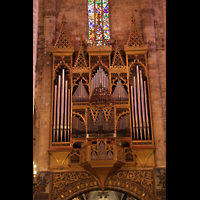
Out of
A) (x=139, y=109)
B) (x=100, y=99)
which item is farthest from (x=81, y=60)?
(x=139, y=109)

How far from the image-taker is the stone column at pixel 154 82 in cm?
1522

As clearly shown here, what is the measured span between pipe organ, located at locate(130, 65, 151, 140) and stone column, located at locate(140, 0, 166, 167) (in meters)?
0.45

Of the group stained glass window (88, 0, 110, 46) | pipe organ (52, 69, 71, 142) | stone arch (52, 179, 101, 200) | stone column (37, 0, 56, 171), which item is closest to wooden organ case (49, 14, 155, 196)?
pipe organ (52, 69, 71, 142)

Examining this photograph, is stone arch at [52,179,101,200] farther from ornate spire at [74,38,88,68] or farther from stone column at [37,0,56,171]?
ornate spire at [74,38,88,68]

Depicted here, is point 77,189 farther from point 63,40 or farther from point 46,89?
point 63,40

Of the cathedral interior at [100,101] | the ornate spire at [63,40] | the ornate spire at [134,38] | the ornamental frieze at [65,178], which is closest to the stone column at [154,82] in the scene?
the cathedral interior at [100,101]

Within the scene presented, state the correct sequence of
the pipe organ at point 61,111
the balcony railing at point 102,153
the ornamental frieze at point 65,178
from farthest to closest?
the pipe organ at point 61,111, the ornamental frieze at point 65,178, the balcony railing at point 102,153

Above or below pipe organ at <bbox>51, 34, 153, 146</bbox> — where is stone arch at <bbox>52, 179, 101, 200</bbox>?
below

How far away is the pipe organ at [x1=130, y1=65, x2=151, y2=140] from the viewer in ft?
50.0

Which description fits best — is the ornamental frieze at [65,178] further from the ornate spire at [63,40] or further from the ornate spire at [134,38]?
the ornate spire at [134,38]

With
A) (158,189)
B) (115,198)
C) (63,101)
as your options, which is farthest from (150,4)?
(115,198)

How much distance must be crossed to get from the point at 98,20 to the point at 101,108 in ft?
16.8

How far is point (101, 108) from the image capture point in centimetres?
1548

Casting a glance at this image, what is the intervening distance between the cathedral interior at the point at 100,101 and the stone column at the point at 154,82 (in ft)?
0.17
